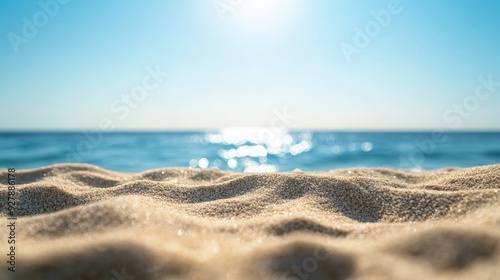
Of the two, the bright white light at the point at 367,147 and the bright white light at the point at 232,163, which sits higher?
the bright white light at the point at 367,147

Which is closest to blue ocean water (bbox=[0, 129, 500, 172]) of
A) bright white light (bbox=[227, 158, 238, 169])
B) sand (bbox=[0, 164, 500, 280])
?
bright white light (bbox=[227, 158, 238, 169])

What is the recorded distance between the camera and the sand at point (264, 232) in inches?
43.9

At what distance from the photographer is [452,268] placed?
1.10m

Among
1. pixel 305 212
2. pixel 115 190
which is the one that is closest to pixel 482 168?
pixel 305 212

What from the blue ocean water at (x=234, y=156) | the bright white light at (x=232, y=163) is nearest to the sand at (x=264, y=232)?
the blue ocean water at (x=234, y=156)

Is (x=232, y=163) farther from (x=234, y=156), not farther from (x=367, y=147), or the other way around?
(x=367, y=147)

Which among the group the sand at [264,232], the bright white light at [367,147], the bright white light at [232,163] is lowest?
the sand at [264,232]

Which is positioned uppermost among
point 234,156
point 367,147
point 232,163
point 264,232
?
point 367,147

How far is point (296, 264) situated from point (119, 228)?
2.33ft

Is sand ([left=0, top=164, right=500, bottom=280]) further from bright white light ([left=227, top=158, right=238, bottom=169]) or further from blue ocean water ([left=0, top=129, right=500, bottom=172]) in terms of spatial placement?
bright white light ([left=227, top=158, right=238, bottom=169])

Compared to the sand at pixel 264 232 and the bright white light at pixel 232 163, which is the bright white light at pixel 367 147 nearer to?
the bright white light at pixel 232 163

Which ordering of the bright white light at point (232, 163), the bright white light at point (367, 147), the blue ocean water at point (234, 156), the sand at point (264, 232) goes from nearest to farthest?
1. the sand at point (264, 232)
2. the blue ocean water at point (234, 156)
3. the bright white light at point (232, 163)
4. the bright white light at point (367, 147)

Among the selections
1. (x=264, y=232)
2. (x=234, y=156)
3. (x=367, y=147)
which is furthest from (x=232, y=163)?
(x=264, y=232)

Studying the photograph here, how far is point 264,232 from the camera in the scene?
1.43m
